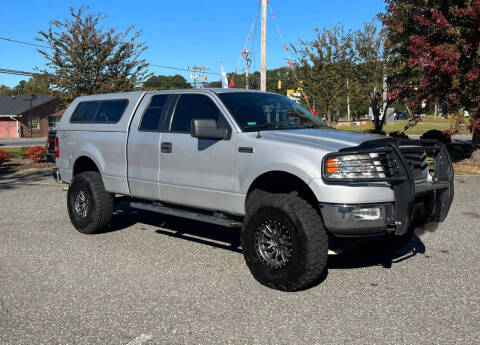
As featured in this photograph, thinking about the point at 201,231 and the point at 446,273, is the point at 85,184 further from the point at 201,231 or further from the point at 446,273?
the point at 446,273

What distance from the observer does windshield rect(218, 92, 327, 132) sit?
538 centimetres

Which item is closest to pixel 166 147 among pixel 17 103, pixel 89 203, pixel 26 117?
pixel 89 203

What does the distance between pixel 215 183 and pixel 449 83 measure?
9.95m

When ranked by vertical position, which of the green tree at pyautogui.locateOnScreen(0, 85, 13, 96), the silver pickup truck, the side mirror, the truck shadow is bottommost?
the truck shadow

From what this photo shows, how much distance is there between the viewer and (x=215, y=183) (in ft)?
17.5

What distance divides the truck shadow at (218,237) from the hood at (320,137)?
1103mm

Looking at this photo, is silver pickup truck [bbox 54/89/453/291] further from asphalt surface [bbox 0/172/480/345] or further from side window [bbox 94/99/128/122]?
asphalt surface [bbox 0/172/480/345]

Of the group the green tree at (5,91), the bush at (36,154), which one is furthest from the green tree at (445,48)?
the green tree at (5,91)

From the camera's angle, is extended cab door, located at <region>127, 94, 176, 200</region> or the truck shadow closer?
the truck shadow

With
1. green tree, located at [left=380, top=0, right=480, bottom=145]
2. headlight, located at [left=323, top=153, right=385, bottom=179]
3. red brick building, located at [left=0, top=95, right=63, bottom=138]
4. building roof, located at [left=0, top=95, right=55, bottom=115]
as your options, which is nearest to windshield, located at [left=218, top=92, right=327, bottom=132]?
headlight, located at [left=323, top=153, right=385, bottom=179]

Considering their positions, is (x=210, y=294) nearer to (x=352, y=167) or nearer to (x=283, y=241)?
(x=283, y=241)

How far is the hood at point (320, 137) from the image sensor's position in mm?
4512

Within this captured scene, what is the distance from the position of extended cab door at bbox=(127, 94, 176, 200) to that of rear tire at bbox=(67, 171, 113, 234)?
24.8 inches

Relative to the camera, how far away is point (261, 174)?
16.0 ft
